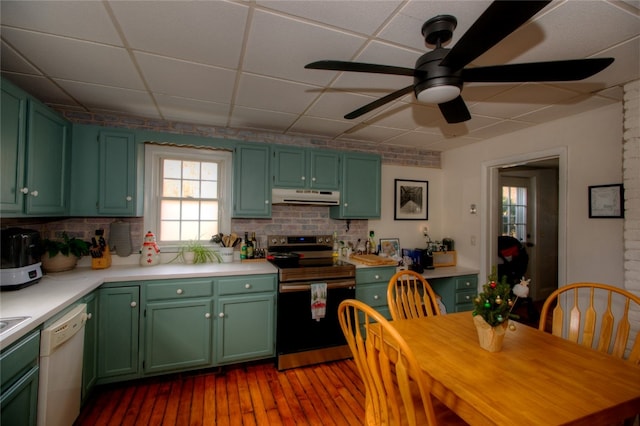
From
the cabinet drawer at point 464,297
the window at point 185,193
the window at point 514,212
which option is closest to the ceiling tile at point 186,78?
the window at point 185,193

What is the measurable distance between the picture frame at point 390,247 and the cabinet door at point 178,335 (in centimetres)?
226

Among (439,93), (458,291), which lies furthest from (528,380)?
(458,291)

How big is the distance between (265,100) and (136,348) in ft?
7.63

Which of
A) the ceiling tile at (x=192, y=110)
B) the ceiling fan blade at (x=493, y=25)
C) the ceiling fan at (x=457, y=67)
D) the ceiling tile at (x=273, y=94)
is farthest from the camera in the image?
the ceiling tile at (x=192, y=110)

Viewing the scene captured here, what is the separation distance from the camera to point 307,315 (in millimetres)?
2785

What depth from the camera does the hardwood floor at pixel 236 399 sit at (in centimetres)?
208

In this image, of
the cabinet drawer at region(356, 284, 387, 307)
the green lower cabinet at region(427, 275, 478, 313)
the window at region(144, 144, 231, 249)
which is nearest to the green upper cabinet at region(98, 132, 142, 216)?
the window at region(144, 144, 231, 249)

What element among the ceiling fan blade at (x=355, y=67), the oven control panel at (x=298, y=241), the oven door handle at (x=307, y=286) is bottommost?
the oven door handle at (x=307, y=286)

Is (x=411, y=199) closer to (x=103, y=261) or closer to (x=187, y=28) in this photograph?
(x=187, y=28)

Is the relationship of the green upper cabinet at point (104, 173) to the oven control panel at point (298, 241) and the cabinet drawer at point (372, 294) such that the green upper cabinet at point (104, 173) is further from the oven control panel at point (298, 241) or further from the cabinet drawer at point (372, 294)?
the cabinet drawer at point (372, 294)

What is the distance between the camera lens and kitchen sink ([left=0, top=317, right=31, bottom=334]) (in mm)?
1334

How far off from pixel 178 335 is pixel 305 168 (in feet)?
6.72

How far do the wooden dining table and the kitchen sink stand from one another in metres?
1.89

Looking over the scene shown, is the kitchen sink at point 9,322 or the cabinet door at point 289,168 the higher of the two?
the cabinet door at point 289,168
